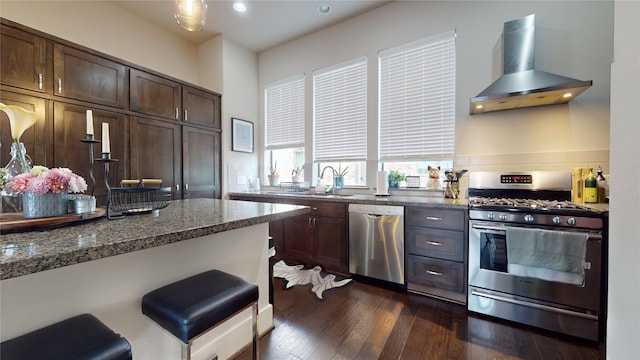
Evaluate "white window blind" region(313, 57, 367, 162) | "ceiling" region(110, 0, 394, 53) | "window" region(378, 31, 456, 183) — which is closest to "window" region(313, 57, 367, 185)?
"white window blind" region(313, 57, 367, 162)

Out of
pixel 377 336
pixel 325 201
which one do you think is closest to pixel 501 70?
pixel 325 201

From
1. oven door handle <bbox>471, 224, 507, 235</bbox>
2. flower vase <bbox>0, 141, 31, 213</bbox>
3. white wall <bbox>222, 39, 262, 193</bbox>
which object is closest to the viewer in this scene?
flower vase <bbox>0, 141, 31, 213</bbox>

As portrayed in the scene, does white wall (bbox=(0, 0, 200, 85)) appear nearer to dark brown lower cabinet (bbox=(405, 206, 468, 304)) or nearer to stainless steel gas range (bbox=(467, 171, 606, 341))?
dark brown lower cabinet (bbox=(405, 206, 468, 304))

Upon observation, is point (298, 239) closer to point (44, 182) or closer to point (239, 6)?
point (44, 182)

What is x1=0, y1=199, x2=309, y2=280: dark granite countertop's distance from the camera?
71 cm

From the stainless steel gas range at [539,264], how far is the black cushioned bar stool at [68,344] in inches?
89.6

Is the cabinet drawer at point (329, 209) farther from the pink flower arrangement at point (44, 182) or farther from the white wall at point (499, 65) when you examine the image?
the pink flower arrangement at point (44, 182)

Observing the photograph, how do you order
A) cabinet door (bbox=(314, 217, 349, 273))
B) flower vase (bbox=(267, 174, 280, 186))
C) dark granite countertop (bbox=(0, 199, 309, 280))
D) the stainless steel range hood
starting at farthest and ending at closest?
flower vase (bbox=(267, 174, 280, 186))
cabinet door (bbox=(314, 217, 349, 273))
the stainless steel range hood
dark granite countertop (bbox=(0, 199, 309, 280))

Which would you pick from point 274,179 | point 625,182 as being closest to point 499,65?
point 625,182

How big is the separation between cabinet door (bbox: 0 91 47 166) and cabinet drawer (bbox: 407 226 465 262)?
10.9 ft

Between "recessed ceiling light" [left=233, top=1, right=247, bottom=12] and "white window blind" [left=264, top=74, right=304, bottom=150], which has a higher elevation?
"recessed ceiling light" [left=233, top=1, right=247, bottom=12]

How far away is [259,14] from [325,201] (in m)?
2.55

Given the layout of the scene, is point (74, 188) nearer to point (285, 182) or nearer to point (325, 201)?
point (325, 201)

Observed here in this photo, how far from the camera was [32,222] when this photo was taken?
39.0 inches
